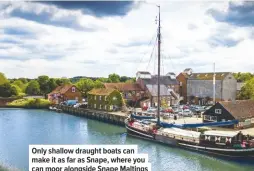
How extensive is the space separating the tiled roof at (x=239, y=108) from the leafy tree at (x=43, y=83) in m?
47.2

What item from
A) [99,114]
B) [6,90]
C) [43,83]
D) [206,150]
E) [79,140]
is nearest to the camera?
[206,150]

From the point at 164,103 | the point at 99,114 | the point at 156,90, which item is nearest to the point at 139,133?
the point at 99,114

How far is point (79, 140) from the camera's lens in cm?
2842

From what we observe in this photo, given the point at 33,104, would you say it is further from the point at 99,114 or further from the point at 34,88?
the point at 99,114

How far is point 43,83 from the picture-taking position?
70.4m

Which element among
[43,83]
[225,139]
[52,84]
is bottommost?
[225,139]

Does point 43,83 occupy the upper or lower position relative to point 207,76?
lower

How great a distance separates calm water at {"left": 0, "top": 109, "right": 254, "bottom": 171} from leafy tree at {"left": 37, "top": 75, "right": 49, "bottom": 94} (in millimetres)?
26040

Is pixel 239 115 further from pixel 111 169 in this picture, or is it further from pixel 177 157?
pixel 111 169

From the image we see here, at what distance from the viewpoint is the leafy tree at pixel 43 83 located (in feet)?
229

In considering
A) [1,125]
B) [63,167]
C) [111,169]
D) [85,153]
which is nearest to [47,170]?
[63,167]

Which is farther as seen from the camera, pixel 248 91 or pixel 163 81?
pixel 163 81

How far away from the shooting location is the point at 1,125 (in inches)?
1451

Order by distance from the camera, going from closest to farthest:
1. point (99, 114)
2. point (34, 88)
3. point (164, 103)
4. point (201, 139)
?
point (201, 139) < point (99, 114) < point (164, 103) < point (34, 88)
